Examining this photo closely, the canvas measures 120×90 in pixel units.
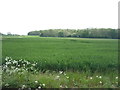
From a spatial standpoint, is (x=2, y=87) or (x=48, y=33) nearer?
(x=2, y=87)

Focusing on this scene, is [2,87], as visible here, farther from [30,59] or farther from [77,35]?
[77,35]

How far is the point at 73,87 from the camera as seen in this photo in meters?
6.01

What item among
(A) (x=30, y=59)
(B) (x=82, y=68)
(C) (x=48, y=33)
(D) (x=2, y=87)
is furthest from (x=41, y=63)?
(C) (x=48, y=33)

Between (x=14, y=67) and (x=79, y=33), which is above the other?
(x=79, y=33)

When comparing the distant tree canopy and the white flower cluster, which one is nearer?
the white flower cluster

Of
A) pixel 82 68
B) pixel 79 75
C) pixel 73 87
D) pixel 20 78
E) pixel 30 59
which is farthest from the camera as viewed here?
pixel 30 59

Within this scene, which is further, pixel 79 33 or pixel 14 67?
pixel 79 33

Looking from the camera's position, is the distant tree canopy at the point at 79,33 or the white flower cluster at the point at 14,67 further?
the distant tree canopy at the point at 79,33

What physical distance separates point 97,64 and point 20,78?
3.30 m

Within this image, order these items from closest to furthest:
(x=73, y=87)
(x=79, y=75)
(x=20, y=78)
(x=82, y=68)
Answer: (x=73, y=87) → (x=20, y=78) → (x=79, y=75) → (x=82, y=68)

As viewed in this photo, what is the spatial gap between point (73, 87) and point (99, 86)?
2.31 ft

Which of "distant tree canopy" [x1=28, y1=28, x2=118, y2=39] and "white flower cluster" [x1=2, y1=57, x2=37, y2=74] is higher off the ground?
"distant tree canopy" [x1=28, y1=28, x2=118, y2=39]

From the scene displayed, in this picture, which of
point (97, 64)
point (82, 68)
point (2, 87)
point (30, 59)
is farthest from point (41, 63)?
point (2, 87)

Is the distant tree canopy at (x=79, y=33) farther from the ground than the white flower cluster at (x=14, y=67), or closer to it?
farther from the ground
